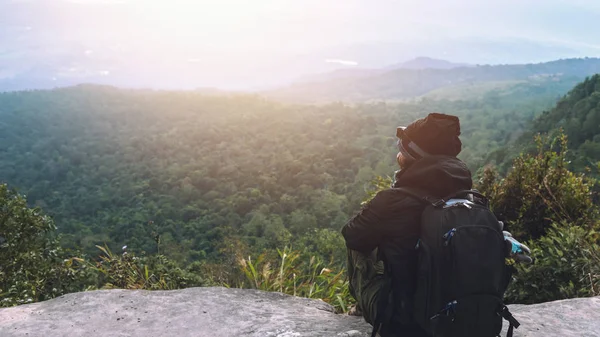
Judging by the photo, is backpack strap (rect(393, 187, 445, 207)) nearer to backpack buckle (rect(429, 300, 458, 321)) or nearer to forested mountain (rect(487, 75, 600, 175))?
backpack buckle (rect(429, 300, 458, 321))

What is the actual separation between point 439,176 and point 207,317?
199cm

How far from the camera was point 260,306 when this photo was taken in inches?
145

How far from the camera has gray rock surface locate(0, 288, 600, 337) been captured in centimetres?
317

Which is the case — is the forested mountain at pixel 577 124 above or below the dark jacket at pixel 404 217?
below

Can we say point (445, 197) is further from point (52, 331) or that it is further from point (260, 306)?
point (52, 331)

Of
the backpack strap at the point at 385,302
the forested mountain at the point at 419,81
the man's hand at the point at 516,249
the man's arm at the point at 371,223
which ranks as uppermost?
the forested mountain at the point at 419,81

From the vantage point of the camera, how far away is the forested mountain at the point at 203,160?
150 feet

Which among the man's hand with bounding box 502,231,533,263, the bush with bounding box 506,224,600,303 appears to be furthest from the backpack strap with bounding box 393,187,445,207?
the bush with bounding box 506,224,600,303

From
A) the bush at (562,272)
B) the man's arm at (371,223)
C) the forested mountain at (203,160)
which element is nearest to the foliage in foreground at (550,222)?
the bush at (562,272)

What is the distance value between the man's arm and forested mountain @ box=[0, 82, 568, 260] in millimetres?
20274

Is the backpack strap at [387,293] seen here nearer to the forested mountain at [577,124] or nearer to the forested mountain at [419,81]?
the forested mountain at [577,124]

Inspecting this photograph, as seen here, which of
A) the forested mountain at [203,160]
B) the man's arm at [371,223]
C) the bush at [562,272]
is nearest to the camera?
the man's arm at [371,223]

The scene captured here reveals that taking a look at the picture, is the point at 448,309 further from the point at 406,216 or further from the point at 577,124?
the point at 577,124

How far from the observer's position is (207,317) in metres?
3.41
